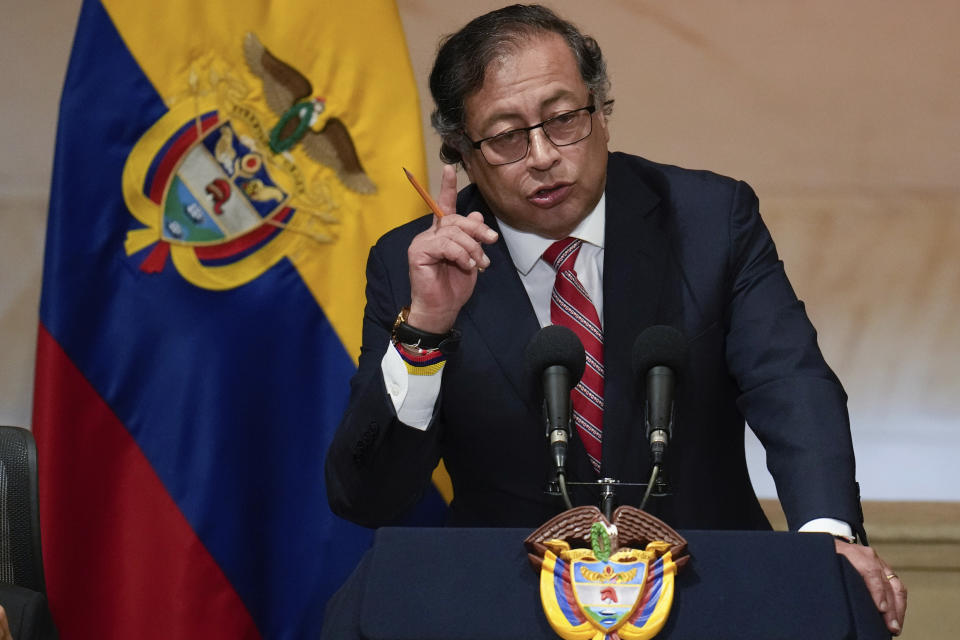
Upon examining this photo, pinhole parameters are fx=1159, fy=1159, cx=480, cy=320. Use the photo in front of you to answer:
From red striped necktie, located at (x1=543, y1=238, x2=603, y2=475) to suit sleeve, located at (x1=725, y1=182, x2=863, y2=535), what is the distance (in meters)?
0.22

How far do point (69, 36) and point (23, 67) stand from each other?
6.1 inches

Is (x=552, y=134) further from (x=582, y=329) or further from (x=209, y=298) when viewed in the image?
(x=209, y=298)

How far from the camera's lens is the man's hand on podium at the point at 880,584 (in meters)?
1.26

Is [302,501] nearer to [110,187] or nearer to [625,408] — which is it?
[110,187]

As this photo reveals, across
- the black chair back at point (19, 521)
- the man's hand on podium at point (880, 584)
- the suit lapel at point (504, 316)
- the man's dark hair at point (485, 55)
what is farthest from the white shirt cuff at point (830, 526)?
the black chair back at point (19, 521)

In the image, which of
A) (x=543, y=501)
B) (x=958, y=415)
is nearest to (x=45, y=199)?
(x=543, y=501)

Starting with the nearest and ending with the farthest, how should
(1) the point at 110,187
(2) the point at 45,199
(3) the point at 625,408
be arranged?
(3) the point at 625,408 < (1) the point at 110,187 < (2) the point at 45,199

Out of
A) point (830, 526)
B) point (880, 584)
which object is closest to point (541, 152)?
point (830, 526)

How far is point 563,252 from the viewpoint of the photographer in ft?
6.79

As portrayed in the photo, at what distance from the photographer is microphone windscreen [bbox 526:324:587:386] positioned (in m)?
1.47

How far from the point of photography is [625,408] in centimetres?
187

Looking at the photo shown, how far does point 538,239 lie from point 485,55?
1.11 ft

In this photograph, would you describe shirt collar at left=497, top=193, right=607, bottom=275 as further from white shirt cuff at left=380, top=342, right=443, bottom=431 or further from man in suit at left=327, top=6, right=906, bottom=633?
white shirt cuff at left=380, top=342, right=443, bottom=431

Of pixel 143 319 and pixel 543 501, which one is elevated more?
pixel 143 319
